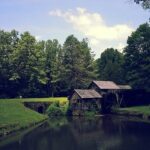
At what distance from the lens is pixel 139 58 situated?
97688 mm

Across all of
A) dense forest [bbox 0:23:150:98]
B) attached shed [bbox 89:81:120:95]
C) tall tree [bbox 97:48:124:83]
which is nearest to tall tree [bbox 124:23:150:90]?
dense forest [bbox 0:23:150:98]

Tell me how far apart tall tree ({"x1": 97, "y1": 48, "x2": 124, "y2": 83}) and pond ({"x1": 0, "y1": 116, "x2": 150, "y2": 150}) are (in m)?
45.4

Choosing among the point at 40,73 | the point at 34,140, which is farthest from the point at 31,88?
the point at 34,140

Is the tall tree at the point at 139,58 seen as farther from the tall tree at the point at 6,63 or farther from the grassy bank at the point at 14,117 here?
the tall tree at the point at 6,63

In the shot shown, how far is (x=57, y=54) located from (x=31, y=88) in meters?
17.2

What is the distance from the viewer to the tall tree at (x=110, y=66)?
397 feet

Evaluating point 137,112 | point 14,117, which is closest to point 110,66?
point 137,112

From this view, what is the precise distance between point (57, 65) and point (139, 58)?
2672 centimetres

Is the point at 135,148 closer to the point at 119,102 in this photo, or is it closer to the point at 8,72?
the point at 119,102

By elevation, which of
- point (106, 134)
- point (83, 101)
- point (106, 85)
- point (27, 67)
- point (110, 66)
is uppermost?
point (110, 66)

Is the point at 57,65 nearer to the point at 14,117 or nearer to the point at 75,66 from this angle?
the point at 75,66

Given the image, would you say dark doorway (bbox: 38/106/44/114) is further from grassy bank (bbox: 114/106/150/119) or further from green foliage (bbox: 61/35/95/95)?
green foliage (bbox: 61/35/95/95)

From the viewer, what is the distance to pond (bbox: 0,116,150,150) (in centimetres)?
4712

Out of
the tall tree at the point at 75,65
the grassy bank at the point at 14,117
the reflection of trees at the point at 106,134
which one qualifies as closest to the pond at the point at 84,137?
the reflection of trees at the point at 106,134
